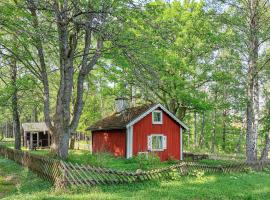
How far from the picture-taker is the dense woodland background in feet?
41.1

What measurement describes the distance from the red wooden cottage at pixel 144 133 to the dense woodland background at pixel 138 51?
192cm

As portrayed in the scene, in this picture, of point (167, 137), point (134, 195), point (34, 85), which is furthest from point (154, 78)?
point (167, 137)

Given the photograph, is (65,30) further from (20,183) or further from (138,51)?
(20,183)

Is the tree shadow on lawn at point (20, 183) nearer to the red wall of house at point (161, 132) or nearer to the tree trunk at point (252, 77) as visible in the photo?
the red wall of house at point (161, 132)

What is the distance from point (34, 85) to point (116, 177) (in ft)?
43.2

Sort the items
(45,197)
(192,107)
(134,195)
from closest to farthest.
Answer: (45,197) → (134,195) → (192,107)

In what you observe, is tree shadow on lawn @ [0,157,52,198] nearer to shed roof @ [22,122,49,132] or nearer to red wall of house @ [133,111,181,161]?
red wall of house @ [133,111,181,161]

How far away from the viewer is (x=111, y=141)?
2661 centimetres

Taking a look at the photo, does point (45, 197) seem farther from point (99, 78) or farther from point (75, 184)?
point (99, 78)

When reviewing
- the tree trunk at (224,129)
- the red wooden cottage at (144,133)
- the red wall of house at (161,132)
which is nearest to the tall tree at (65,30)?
the red wooden cottage at (144,133)

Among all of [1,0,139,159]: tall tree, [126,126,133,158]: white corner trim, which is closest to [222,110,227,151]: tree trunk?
[126,126,133,158]: white corner trim

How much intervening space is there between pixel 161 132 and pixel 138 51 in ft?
43.6

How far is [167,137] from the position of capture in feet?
86.0

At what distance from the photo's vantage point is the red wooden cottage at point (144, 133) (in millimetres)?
24406
